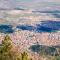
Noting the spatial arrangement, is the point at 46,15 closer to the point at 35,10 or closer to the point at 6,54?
the point at 35,10

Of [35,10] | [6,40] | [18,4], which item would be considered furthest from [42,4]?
[6,40]

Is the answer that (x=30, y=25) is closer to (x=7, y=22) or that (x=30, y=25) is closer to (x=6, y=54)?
(x=7, y=22)

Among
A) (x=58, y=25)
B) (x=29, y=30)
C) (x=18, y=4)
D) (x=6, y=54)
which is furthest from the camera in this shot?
(x=18, y=4)

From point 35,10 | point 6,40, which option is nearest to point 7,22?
point 35,10

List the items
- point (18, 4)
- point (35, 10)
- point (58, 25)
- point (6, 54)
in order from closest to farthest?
point (6, 54), point (58, 25), point (18, 4), point (35, 10)

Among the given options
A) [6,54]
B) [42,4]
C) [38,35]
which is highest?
[6,54]

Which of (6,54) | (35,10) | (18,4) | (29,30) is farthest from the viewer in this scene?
(35,10)

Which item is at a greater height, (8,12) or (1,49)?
(1,49)

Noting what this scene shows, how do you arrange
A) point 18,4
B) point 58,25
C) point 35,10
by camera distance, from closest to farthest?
point 58,25, point 18,4, point 35,10

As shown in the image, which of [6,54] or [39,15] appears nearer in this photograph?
[6,54]
